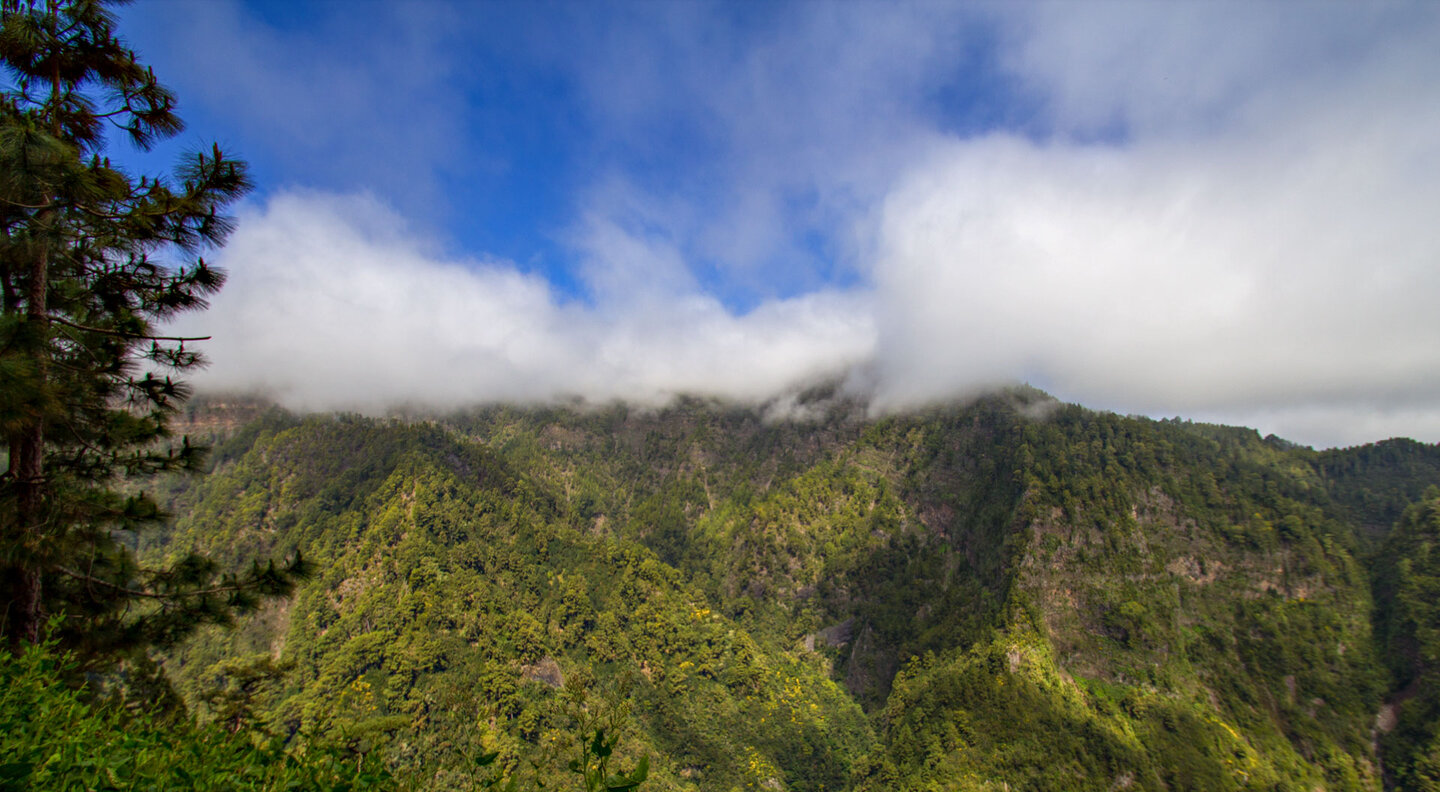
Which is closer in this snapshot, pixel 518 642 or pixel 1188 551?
pixel 518 642

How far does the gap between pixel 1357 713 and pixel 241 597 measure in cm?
17237

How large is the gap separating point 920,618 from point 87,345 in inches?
6405

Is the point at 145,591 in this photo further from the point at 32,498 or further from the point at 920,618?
the point at 920,618

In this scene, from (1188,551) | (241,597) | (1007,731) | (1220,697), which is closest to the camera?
(241,597)

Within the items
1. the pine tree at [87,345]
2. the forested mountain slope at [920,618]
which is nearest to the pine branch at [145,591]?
the pine tree at [87,345]

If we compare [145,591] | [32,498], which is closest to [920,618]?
[145,591]

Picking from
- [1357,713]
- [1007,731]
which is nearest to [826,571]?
[1007,731]

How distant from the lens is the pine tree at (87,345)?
8.20 meters

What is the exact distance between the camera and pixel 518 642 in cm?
11144

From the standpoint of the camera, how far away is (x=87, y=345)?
9531 mm

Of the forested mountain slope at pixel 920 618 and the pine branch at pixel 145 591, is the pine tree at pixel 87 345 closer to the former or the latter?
the pine branch at pixel 145 591

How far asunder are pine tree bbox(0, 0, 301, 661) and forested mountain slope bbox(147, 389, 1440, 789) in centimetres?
8008

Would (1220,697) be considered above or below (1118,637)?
below

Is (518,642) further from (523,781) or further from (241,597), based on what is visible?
(523,781)
